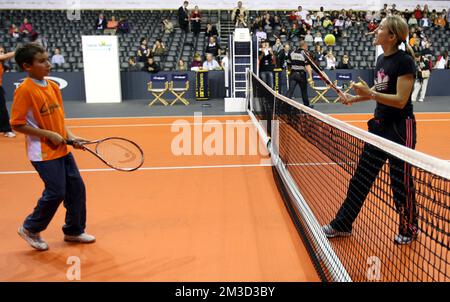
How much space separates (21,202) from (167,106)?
8.46 m

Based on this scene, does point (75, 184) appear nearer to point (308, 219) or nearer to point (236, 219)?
point (236, 219)

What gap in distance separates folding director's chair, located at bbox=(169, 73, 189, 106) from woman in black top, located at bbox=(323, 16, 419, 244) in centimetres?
1035

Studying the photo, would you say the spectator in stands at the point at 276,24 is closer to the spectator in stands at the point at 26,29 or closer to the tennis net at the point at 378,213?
the spectator in stands at the point at 26,29

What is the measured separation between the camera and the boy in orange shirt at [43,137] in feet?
9.96

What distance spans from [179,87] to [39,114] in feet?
38.1

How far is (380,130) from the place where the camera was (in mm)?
3234

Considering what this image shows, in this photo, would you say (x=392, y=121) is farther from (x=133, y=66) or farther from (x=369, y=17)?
(x=369, y=17)

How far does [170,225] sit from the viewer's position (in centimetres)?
397

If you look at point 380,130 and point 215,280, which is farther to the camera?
point 380,130

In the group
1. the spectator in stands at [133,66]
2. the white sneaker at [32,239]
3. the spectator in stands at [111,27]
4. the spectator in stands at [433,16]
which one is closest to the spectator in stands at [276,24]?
the spectator in stands at [111,27]

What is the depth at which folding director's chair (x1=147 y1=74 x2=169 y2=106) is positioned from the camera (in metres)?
13.3

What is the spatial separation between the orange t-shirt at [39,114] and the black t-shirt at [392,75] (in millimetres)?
2473

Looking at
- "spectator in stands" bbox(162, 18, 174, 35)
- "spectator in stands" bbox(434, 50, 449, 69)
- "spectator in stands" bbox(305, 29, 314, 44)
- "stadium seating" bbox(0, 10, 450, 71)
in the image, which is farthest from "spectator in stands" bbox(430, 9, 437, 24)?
"spectator in stands" bbox(162, 18, 174, 35)
